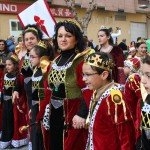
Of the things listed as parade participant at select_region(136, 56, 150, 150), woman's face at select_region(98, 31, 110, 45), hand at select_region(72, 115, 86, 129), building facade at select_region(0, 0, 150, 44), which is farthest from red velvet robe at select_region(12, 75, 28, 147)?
building facade at select_region(0, 0, 150, 44)

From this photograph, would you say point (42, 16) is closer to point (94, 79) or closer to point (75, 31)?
point (75, 31)

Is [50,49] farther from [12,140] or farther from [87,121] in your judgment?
[12,140]

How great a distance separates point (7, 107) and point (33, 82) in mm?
1716

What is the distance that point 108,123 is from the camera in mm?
2701

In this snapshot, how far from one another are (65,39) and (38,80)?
2.97 ft

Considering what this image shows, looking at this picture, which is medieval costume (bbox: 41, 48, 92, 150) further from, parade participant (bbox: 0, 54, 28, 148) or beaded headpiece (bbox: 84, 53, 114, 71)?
parade participant (bbox: 0, 54, 28, 148)

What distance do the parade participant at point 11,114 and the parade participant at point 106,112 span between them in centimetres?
289

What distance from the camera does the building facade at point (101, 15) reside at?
17.6m

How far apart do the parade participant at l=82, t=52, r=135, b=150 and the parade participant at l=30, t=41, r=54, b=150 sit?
1167 mm

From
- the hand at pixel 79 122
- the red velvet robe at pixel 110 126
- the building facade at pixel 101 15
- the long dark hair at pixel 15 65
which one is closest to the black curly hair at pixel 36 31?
the long dark hair at pixel 15 65

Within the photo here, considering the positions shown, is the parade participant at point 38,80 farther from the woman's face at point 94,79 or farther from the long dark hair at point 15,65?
the long dark hair at point 15,65

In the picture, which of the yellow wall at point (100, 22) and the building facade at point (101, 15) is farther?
the building facade at point (101, 15)

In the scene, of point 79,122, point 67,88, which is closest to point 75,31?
point 67,88

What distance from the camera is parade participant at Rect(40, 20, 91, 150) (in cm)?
341
